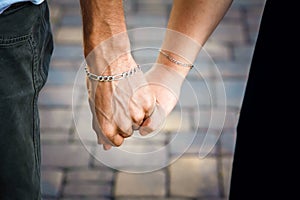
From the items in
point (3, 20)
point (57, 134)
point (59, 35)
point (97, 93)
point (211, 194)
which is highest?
point (59, 35)

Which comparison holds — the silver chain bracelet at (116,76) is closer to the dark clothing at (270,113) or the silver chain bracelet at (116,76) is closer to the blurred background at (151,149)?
the dark clothing at (270,113)

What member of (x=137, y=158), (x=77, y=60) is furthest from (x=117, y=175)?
(x=77, y=60)

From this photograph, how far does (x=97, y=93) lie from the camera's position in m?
1.48

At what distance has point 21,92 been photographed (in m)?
1.43

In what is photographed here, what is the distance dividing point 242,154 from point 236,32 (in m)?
2.13

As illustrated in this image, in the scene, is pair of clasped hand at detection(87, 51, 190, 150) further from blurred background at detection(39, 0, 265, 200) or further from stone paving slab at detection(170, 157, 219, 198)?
stone paving slab at detection(170, 157, 219, 198)

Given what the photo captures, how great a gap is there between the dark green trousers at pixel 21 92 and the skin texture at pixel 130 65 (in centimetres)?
12

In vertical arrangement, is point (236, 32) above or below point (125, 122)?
above

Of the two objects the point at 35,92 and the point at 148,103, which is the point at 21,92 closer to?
the point at 35,92

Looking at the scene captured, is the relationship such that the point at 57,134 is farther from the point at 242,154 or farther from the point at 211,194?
the point at 242,154

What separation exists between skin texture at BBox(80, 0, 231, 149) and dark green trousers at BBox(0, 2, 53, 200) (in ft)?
0.40

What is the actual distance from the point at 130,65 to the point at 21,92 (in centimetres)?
27

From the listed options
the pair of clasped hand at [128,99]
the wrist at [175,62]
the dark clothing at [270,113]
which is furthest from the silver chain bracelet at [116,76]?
the dark clothing at [270,113]

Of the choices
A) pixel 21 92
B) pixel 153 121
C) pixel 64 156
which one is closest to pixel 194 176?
pixel 64 156
